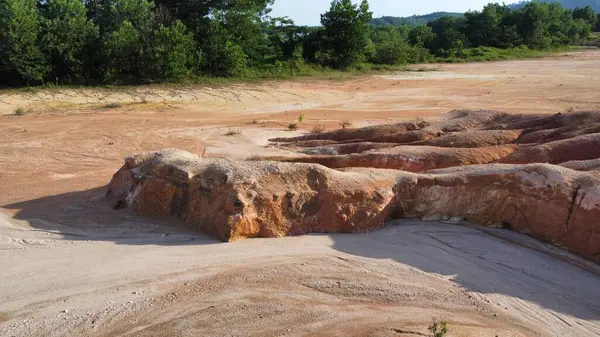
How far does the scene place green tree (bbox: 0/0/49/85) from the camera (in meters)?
19.7

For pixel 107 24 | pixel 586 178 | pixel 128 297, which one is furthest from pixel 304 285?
pixel 107 24

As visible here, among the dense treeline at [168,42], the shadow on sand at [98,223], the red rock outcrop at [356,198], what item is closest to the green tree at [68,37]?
the dense treeline at [168,42]

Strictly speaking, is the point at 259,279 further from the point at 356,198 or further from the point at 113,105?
the point at 113,105

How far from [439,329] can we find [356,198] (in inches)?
98.5

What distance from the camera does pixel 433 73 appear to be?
27156 mm

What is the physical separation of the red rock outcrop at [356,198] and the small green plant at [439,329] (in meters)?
2.23

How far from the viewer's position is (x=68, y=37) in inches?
828

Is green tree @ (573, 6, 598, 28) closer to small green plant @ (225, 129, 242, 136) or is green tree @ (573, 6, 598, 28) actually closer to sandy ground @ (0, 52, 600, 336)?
small green plant @ (225, 129, 242, 136)

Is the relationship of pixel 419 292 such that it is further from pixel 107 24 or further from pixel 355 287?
pixel 107 24

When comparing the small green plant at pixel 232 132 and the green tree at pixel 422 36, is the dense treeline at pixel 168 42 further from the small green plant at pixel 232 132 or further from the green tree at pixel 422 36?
the small green plant at pixel 232 132

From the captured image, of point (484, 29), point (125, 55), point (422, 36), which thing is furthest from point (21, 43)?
point (484, 29)

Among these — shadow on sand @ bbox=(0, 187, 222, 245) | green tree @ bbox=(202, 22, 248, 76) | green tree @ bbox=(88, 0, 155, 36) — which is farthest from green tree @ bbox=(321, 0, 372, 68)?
shadow on sand @ bbox=(0, 187, 222, 245)

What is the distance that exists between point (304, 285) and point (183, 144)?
26.7 ft

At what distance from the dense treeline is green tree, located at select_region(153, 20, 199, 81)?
0.04 metres
